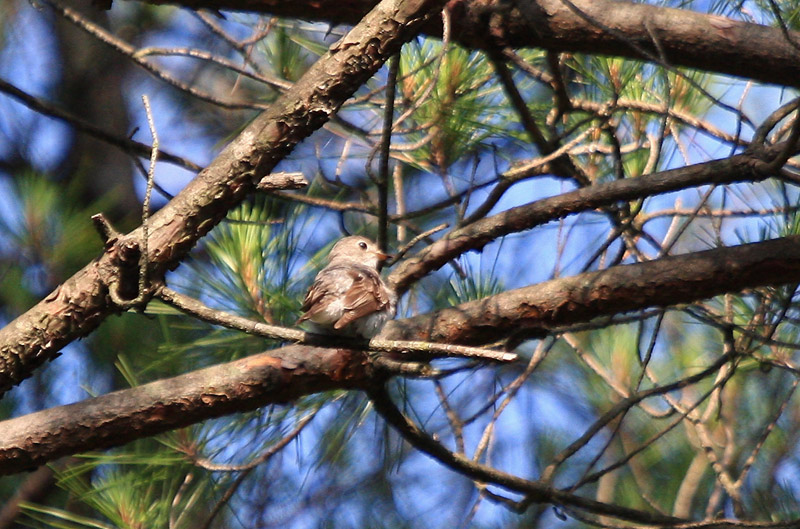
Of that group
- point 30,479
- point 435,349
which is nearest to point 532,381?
point 30,479

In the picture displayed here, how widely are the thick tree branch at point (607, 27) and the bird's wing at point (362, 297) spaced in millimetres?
663

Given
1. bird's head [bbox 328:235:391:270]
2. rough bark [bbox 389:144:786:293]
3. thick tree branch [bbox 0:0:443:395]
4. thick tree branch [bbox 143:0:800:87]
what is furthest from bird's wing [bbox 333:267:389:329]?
thick tree branch [bbox 143:0:800:87]

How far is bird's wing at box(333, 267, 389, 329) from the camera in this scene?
79.6 inches

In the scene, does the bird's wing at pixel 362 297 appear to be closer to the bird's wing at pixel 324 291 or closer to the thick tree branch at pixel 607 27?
the bird's wing at pixel 324 291

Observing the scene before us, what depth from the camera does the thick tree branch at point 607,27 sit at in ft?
7.57

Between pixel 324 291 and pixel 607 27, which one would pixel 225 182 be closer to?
Result: pixel 324 291

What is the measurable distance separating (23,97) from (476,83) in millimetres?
1326

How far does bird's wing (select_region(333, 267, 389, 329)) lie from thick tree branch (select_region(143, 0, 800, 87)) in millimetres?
663

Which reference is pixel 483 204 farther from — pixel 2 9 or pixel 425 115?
pixel 2 9

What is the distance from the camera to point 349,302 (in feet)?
6.77

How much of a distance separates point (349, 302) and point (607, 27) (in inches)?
38.0

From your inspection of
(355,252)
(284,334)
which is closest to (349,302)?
(284,334)

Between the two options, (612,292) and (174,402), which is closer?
(174,402)

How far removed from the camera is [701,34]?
2.36 m
